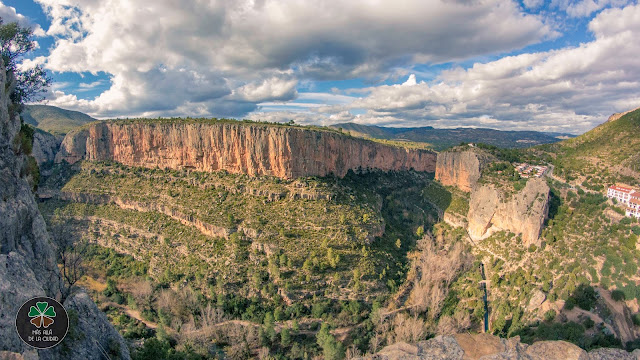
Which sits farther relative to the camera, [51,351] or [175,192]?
[175,192]

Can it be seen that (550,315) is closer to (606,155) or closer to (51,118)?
(606,155)

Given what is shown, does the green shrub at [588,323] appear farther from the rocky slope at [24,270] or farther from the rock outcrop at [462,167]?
the rocky slope at [24,270]

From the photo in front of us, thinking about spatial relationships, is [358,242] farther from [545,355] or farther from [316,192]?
[545,355]

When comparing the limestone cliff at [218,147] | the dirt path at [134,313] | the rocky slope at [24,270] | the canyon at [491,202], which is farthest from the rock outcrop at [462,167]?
the rocky slope at [24,270]

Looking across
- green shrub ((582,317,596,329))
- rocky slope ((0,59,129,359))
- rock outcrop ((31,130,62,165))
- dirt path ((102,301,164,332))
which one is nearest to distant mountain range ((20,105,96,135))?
rock outcrop ((31,130,62,165))

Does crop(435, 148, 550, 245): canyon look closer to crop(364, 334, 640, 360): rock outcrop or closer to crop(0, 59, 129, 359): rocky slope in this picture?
crop(364, 334, 640, 360): rock outcrop

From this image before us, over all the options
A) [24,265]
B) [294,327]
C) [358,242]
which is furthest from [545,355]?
[358,242]
